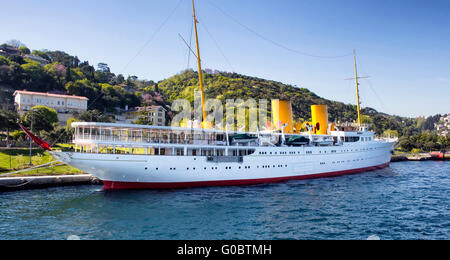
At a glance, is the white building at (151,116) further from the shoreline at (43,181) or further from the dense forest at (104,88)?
the shoreline at (43,181)

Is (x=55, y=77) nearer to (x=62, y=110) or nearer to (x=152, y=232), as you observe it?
(x=62, y=110)

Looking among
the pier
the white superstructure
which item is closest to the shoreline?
the pier

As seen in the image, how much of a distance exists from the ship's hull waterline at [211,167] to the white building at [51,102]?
44872 mm

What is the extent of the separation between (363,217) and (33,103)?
2576 inches

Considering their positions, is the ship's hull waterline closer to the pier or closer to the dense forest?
the pier

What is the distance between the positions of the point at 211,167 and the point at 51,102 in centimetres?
5262

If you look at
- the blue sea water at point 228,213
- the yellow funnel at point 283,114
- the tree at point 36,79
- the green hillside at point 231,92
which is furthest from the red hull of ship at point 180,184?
the tree at point 36,79

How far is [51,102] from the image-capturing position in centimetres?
6128

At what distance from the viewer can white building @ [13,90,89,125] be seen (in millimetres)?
57812

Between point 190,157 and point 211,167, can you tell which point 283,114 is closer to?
point 211,167

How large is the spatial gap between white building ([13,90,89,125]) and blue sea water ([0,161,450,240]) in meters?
43.2

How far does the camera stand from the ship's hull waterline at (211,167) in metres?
21.6

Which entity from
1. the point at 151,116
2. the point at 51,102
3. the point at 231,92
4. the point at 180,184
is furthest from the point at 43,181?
the point at 231,92
